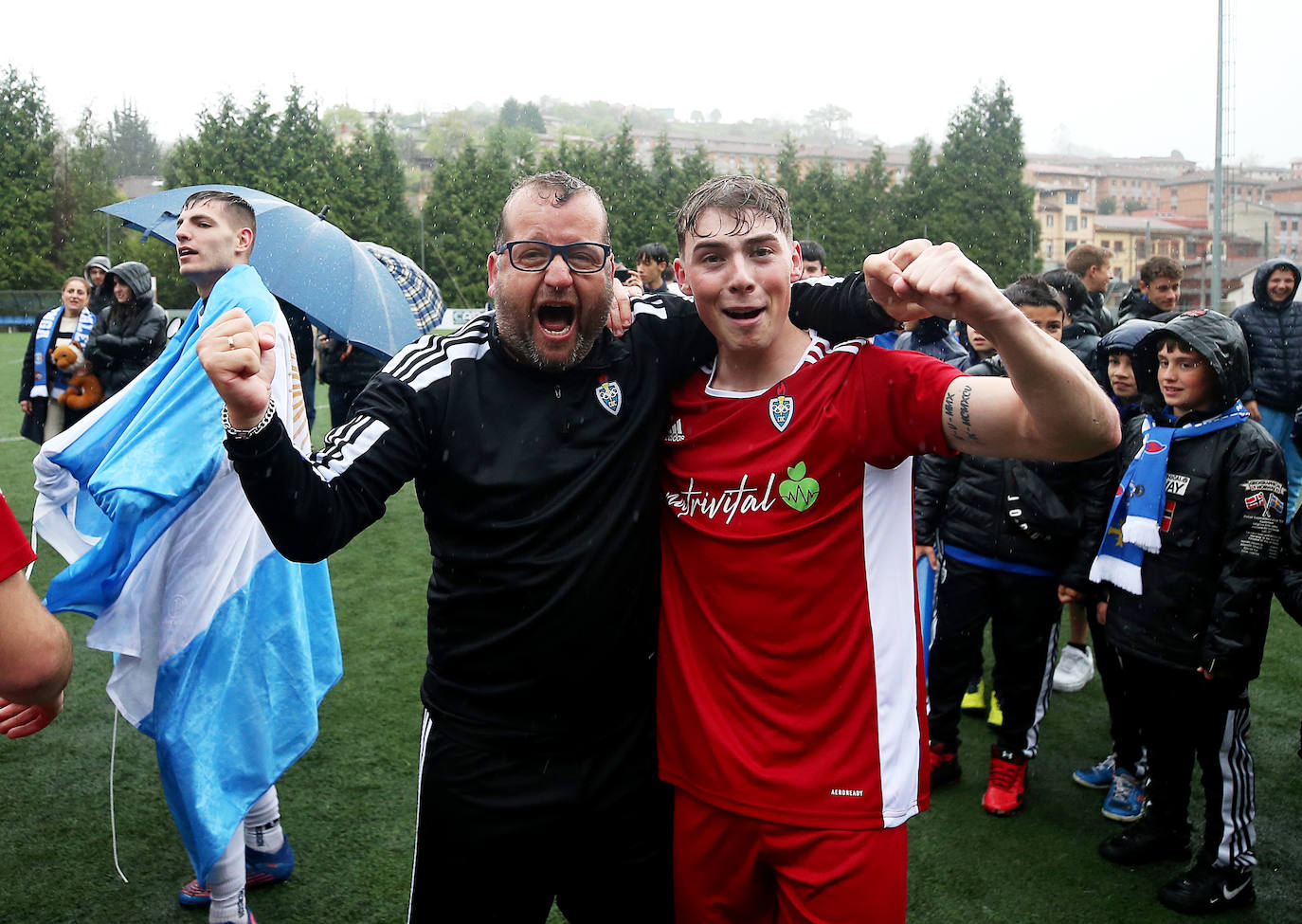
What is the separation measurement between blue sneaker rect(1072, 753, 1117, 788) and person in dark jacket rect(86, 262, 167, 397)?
24.2 feet

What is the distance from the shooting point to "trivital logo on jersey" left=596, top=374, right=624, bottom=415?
95.0 inches

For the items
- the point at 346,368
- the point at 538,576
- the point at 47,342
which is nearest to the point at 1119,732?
the point at 538,576

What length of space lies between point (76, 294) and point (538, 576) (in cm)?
933

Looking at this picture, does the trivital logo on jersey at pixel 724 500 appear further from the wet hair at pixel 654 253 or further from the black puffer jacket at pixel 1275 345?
the black puffer jacket at pixel 1275 345

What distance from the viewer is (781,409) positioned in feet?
7.67

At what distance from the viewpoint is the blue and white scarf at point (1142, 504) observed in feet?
12.1

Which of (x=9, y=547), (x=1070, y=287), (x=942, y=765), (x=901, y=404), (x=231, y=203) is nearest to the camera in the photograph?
(x=9, y=547)

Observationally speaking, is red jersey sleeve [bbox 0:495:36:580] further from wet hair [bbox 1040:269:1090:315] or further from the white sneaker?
the white sneaker

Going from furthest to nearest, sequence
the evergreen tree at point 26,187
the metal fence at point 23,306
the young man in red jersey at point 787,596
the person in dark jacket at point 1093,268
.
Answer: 1. the evergreen tree at point 26,187
2. the metal fence at point 23,306
3. the person in dark jacket at point 1093,268
4. the young man in red jersey at point 787,596

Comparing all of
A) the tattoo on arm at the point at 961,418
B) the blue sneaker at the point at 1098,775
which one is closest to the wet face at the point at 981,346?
the blue sneaker at the point at 1098,775

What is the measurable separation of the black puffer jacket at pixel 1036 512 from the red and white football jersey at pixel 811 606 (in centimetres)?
194

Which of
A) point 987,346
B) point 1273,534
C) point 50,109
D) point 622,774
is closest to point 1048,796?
point 1273,534

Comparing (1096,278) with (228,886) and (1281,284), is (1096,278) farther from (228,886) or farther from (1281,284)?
(228,886)

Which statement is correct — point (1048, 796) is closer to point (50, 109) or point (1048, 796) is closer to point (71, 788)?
point (71, 788)
